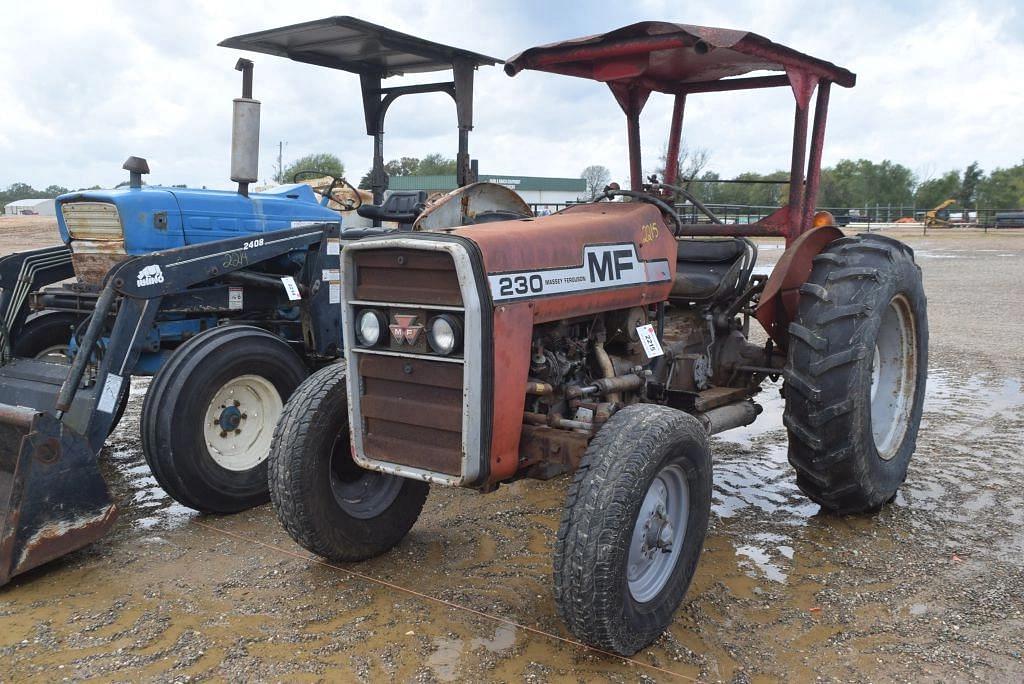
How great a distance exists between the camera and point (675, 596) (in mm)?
3242

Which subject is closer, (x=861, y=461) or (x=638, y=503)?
(x=638, y=503)

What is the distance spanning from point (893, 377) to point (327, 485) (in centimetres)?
321

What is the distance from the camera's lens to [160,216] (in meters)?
5.41

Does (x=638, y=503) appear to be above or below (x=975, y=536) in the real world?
above

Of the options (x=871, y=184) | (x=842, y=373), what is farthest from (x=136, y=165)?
(x=871, y=184)

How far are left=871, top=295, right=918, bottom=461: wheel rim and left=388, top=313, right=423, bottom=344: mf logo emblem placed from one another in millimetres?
2819

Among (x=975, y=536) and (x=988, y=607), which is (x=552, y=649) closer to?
(x=988, y=607)

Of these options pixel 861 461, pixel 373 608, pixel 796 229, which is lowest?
pixel 373 608

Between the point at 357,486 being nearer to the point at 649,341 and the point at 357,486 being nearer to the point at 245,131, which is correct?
the point at 649,341

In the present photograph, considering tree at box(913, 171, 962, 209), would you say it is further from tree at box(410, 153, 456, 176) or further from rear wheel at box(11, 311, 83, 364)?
rear wheel at box(11, 311, 83, 364)

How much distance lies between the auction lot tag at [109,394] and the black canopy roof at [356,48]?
2794mm

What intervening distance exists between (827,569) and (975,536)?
34.9 inches

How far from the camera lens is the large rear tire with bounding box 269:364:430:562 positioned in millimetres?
3561

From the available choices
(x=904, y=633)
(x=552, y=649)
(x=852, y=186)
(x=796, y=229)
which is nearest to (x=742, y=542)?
(x=904, y=633)
